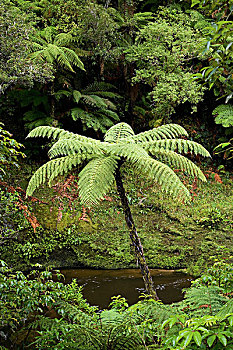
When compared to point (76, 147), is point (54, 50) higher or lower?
higher

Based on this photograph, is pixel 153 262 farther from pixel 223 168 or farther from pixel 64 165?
pixel 223 168

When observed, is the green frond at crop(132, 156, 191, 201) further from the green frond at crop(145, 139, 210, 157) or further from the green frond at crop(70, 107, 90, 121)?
the green frond at crop(70, 107, 90, 121)

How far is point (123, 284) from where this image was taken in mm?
4473

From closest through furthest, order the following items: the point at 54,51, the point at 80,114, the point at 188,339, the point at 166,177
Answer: the point at 188,339
the point at 166,177
the point at 54,51
the point at 80,114

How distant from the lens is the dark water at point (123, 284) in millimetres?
4105

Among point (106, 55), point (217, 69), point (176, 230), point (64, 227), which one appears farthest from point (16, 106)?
point (217, 69)

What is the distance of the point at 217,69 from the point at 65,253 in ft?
14.1

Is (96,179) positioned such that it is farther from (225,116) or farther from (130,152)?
(225,116)

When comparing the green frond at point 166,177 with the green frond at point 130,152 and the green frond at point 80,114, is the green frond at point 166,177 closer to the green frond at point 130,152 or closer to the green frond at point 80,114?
the green frond at point 130,152

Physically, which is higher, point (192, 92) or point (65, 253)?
point (192, 92)

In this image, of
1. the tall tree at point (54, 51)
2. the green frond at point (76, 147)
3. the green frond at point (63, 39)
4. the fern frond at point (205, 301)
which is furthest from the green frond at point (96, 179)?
the green frond at point (63, 39)

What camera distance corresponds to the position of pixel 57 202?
6211mm

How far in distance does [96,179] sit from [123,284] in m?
2.37

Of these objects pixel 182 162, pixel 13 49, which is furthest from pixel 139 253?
pixel 13 49
